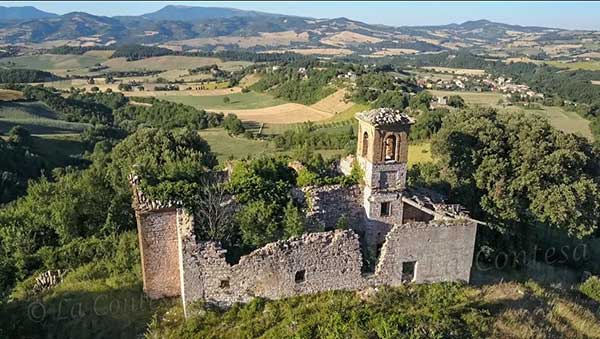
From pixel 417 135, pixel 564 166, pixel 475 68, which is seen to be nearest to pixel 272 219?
pixel 564 166

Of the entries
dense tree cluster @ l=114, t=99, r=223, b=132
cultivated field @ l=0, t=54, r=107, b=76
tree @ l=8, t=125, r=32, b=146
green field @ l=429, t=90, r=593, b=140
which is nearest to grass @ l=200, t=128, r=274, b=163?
dense tree cluster @ l=114, t=99, r=223, b=132

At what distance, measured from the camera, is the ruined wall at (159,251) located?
57.0ft

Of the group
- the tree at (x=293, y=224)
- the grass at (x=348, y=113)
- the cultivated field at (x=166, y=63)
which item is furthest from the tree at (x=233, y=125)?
the cultivated field at (x=166, y=63)

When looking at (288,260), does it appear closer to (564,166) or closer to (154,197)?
(154,197)

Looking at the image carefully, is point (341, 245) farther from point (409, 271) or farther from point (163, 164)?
point (163, 164)

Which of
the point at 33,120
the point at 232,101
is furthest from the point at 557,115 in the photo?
the point at 33,120

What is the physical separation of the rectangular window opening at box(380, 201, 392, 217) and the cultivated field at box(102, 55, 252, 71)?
142 meters

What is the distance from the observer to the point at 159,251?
17766 mm

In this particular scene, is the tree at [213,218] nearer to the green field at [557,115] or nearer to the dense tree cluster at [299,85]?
the green field at [557,115]

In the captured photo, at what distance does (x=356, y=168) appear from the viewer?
21188 millimetres

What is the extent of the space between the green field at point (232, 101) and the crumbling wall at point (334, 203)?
2907 inches

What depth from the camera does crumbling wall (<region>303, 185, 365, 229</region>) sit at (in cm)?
2042

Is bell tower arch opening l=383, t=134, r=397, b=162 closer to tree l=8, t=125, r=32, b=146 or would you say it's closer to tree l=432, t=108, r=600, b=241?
tree l=432, t=108, r=600, b=241

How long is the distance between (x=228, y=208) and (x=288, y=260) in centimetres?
345
